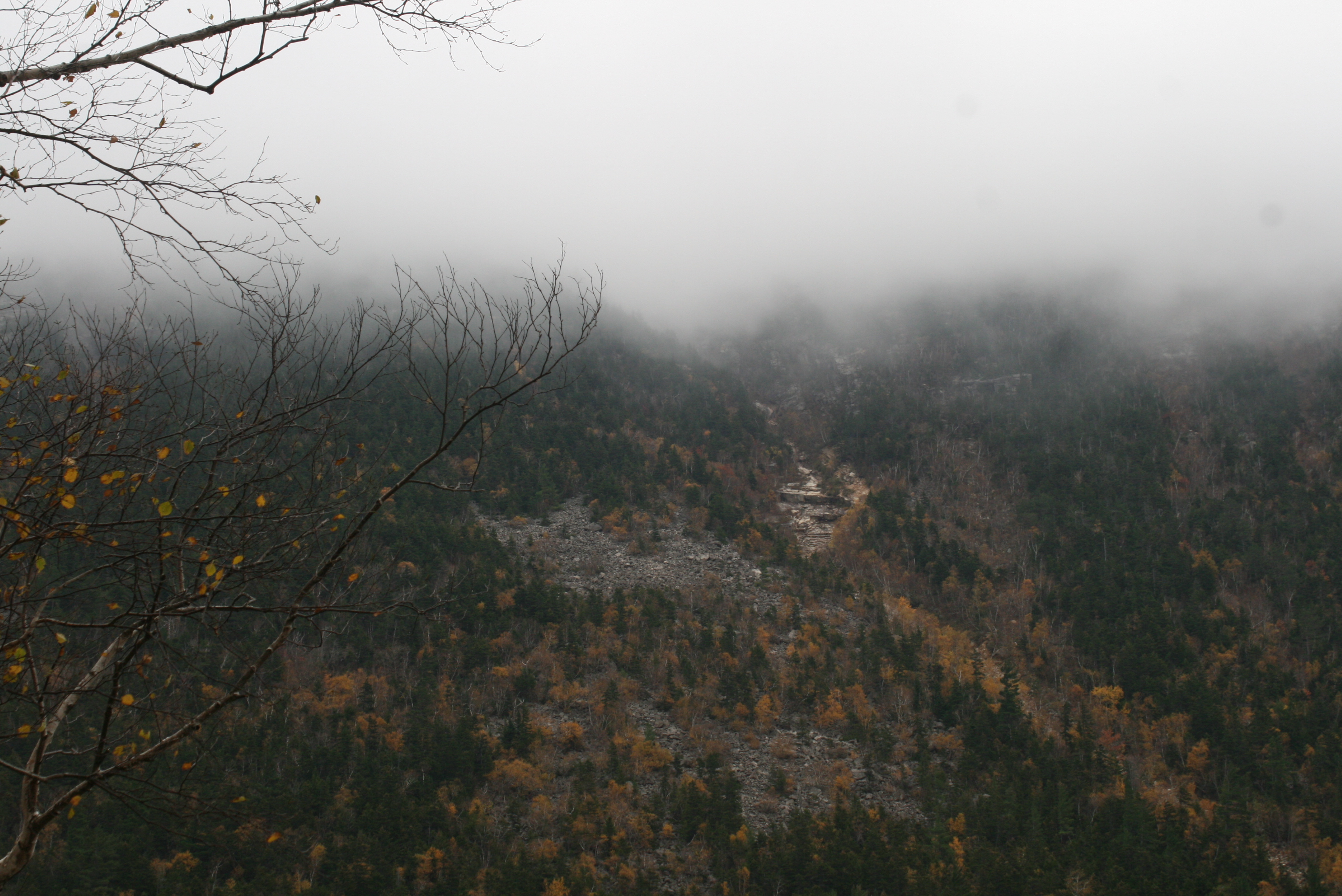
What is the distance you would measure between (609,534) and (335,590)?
95.8 metres

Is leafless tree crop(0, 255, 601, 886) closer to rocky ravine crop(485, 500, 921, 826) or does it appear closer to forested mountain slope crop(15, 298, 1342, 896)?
forested mountain slope crop(15, 298, 1342, 896)

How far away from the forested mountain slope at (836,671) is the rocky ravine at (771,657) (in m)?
0.39

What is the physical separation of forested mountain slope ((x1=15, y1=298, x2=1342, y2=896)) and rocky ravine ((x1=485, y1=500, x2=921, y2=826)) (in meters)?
0.39

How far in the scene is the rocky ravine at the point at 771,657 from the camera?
59000 mm

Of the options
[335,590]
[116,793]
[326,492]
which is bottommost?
[116,793]

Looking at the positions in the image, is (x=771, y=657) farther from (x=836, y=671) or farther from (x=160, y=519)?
(x=160, y=519)

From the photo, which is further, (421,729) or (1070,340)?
(1070,340)

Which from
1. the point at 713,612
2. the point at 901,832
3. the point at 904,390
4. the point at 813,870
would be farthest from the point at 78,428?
the point at 904,390

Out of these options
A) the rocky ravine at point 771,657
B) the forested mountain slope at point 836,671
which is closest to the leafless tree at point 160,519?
the forested mountain slope at point 836,671

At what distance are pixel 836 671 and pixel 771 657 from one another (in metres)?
6.89

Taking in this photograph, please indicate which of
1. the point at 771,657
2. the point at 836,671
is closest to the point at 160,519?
the point at 836,671

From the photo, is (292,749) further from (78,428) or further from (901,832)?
(78,428)

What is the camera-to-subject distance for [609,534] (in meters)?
101

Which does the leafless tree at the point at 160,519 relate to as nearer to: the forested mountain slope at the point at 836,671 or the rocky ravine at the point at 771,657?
the forested mountain slope at the point at 836,671
